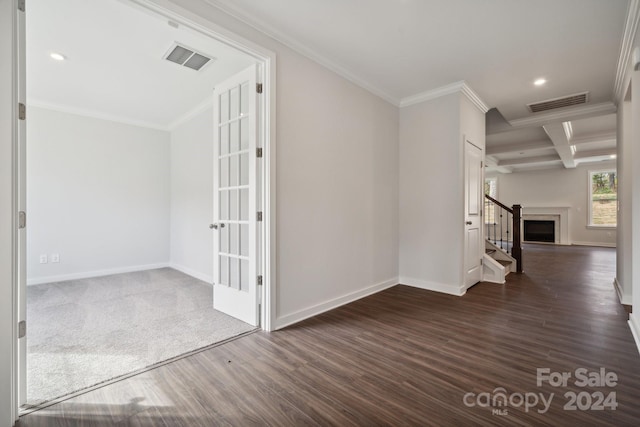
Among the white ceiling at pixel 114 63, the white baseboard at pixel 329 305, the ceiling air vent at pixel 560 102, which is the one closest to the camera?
the white ceiling at pixel 114 63

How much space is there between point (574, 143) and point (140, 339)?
8752 mm

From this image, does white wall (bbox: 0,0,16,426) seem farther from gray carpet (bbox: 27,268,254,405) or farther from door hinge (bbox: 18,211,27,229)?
gray carpet (bbox: 27,268,254,405)

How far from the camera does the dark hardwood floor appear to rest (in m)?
1.50

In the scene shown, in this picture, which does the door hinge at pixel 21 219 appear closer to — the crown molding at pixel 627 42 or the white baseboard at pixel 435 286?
the white baseboard at pixel 435 286

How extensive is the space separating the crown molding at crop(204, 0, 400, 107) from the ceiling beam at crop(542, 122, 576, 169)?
361 centimetres

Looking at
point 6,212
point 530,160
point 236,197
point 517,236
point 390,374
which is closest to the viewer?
point 6,212

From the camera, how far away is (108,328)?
8.61 ft

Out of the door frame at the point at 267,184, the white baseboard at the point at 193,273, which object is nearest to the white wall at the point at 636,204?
the door frame at the point at 267,184

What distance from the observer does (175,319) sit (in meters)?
2.84

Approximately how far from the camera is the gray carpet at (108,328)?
191cm

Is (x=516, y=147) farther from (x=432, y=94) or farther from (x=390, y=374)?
(x=390, y=374)

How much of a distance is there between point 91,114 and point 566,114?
767 cm

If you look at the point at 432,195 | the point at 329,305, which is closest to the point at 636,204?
the point at 432,195

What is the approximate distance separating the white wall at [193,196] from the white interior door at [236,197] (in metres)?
1.25
